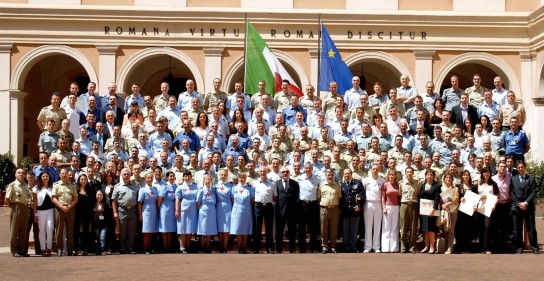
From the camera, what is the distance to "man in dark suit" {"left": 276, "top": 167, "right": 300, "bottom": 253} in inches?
752

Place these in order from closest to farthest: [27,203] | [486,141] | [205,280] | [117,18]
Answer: [205,280], [27,203], [486,141], [117,18]

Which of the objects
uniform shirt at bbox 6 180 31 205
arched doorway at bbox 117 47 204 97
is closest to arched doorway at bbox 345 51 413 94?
arched doorway at bbox 117 47 204 97

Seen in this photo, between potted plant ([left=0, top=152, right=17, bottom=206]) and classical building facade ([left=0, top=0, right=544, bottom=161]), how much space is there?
1219mm

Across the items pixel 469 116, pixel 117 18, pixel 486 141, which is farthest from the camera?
pixel 117 18

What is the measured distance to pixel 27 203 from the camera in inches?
722

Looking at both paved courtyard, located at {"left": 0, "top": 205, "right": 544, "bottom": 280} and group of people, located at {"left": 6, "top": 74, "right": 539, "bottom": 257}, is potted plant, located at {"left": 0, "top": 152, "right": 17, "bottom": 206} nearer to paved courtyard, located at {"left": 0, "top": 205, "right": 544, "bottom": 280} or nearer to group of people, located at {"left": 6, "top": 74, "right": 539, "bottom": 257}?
group of people, located at {"left": 6, "top": 74, "right": 539, "bottom": 257}

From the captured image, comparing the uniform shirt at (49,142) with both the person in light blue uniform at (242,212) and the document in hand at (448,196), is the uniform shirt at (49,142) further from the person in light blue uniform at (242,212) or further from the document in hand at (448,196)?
the document in hand at (448,196)

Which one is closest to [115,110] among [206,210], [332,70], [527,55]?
[206,210]

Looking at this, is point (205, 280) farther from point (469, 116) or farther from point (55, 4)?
point (55, 4)

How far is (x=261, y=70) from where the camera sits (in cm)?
2541

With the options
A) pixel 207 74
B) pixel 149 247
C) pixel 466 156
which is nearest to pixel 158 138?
pixel 149 247

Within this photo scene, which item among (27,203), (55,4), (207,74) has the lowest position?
(27,203)

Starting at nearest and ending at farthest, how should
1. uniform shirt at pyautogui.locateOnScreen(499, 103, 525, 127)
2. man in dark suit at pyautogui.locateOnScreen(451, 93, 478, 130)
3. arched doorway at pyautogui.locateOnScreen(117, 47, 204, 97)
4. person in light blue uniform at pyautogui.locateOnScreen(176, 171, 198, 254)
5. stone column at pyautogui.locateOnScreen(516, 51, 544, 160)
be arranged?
1. person in light blue uniform at pyautogui.locateOnScreen(176, 171, 198, 254)
2. uniform shirt at pyautogui.locateOnScreen(499, 103, 525, 127)
3. man in dark suit at pyautogui.locateOnScreen(451, 93, 478, 130)
4. stone column at pyautogui.locateOnScreen(516, 51, 544, 160)
5. arched doorway at pyautogui.locateOnScreen(117, 47, 204, 97)

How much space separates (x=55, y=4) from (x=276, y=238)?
15665mm
